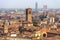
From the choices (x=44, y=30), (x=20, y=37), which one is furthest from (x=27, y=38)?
(x=44, y=30)

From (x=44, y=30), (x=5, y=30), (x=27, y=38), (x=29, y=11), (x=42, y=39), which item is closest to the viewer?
(x=42, y=39)

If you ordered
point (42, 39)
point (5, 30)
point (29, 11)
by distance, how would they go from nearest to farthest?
point (42, 39), point (5, 30), point (29, 11)

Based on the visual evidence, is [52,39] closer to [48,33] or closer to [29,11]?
[48,33]

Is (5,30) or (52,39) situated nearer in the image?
(52,39)

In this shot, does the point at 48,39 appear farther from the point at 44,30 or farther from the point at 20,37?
the point at 44,30

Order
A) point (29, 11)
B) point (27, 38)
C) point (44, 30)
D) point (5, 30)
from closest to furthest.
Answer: point (27, 38) → point (44, 30) → point (5, 30) → point (29, 11)

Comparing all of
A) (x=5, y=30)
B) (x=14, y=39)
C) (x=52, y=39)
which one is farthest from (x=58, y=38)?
(x=5, y=30)

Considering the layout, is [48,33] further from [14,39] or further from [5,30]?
[5,30]

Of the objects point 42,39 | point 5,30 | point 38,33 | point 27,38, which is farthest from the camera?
point 5,30

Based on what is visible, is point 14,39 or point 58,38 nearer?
point 58,38
